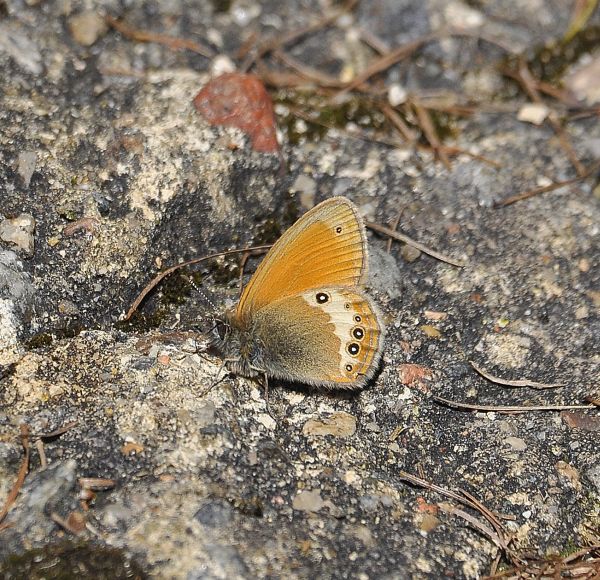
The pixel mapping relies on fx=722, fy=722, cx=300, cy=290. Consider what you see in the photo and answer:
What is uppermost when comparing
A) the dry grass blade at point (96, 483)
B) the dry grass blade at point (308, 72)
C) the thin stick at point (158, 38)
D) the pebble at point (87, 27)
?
the pebble at point (87, 27)

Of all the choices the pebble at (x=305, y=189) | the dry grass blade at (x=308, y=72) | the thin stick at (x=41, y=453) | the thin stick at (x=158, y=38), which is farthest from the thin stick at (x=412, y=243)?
the thin stick at (x=41, y=453)

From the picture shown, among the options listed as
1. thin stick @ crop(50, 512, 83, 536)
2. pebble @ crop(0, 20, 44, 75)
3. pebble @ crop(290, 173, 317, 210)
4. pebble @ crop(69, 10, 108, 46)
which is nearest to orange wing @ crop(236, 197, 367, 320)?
pebble @ crop(290, 173, 317, 210)

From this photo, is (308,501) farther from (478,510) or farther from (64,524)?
(64,524)

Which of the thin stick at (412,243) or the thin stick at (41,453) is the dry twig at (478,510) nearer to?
the thin stick at (412,243)

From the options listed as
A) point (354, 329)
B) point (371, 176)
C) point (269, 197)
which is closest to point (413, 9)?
point (371, 176)

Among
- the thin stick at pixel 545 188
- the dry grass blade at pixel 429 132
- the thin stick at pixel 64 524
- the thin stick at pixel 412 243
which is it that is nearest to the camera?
the thin stick at pixel 64 524

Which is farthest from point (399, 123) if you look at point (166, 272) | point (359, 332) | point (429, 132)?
point (166, 272)
